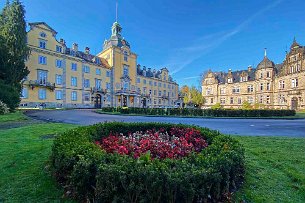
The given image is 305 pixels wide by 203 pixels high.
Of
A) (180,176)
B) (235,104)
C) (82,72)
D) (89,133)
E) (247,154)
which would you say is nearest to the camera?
(180,176)

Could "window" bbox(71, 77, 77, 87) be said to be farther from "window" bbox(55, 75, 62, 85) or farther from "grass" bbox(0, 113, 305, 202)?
"grass" bbox(0, 113, 305, 202)

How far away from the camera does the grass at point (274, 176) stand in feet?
11.7

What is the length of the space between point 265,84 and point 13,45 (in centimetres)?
5587

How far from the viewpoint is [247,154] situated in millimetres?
6277

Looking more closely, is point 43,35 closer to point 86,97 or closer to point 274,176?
point 86,97

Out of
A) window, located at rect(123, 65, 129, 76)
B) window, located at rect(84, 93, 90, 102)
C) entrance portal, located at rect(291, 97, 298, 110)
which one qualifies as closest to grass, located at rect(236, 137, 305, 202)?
window, located at rect(84, 93, 90, 102)

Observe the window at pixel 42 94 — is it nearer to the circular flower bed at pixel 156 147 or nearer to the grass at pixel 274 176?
the circular flower bed at pixel 156 147

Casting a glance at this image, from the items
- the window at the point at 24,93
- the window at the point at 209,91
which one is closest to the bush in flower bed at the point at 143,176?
the window at the point at 24,93

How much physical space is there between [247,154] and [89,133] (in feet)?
16.6

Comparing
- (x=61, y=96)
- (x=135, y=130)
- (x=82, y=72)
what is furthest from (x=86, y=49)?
(x=135, y=130)

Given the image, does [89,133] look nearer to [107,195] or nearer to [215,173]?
[107,195]

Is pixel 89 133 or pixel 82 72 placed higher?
pixel 82 72

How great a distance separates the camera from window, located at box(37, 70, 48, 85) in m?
37.1

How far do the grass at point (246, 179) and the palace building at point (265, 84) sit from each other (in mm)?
45075
